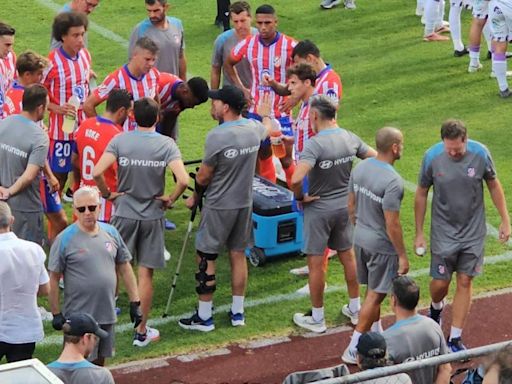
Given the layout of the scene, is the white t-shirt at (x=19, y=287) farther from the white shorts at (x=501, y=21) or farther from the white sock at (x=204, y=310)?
the white shorts at (x=501, y=21)

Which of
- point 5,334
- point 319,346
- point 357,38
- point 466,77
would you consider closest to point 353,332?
point 319,346

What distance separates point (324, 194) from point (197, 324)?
4.93 ft

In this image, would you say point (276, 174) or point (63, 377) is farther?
point (276, 174)

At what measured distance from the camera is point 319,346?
9.71 meters

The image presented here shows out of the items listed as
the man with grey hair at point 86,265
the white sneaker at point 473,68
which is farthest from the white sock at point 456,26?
the man with grey hair at point 86,265

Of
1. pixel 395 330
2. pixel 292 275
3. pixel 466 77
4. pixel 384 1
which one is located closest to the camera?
pixel 395 330

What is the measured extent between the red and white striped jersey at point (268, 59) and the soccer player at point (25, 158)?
124 inches

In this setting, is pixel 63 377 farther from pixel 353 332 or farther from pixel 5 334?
pixel 353 332

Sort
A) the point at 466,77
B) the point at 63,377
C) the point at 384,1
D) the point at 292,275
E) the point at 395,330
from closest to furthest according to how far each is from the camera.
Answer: the point at 63,377
the point at 395,330
the point at 292,275
the point at 466,77
the point at 384,1

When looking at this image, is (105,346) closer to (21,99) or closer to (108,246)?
(108,246)

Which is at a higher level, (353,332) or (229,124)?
(229,124)

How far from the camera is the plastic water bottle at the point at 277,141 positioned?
1135 centimetres

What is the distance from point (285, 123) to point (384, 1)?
840 cm

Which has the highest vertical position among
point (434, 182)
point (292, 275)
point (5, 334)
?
point (434, 182)
